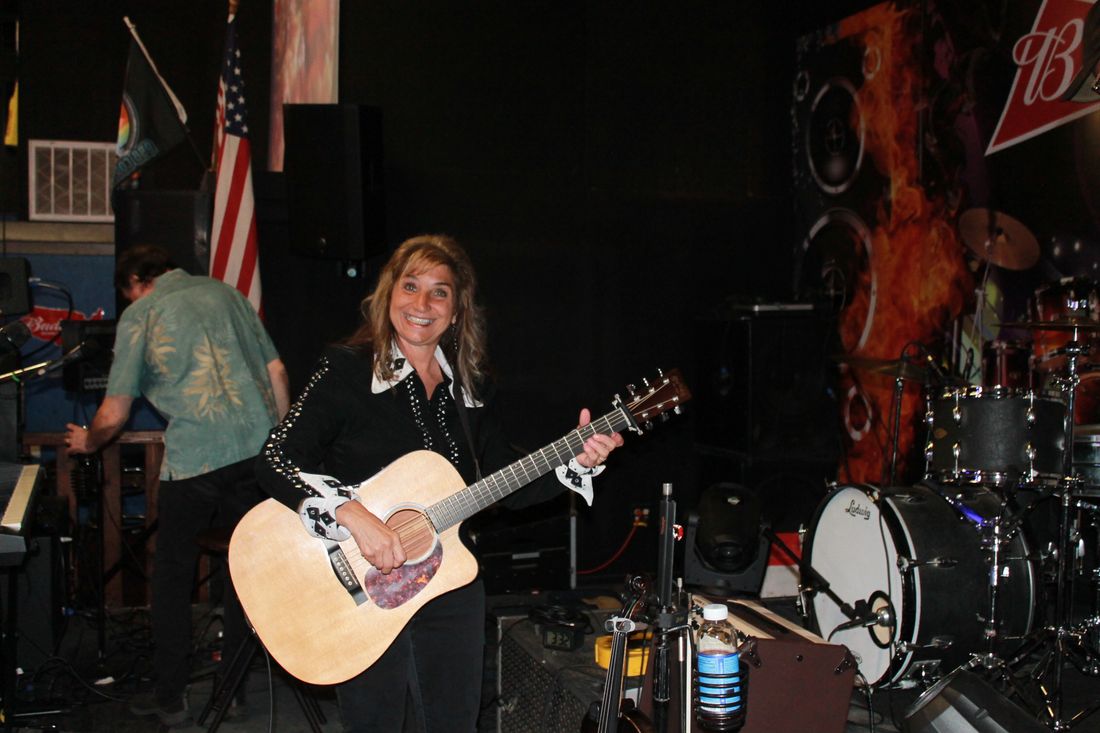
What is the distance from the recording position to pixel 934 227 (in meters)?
5.80

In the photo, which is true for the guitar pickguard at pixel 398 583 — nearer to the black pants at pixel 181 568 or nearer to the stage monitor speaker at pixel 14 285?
the black pants at pixel 181 568

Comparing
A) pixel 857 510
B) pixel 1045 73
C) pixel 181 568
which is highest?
pixel 1045 73

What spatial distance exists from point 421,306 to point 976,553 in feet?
8.13

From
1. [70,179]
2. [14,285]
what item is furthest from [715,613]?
[70,179]

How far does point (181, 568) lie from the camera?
4359 mm

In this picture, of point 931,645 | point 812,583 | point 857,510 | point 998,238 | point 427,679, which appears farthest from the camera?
point 998,238

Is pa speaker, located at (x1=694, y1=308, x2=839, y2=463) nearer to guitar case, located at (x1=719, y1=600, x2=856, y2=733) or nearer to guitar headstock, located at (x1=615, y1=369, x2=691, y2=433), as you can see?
guitar case, located at (x1=719, y1=600, x2=856, y2=733)

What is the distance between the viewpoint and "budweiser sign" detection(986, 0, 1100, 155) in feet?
16.0

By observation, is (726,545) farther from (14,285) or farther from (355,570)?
(14,285)

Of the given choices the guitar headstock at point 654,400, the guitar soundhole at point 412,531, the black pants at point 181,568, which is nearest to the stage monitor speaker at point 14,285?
the black pants at point 181,568

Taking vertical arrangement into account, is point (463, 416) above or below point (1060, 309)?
below

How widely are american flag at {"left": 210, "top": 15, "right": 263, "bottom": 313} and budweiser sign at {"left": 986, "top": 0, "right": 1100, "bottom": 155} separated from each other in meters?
3.90

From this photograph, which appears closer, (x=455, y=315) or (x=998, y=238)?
(x=455, y=315)

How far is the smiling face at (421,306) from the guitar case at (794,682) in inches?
47.7
